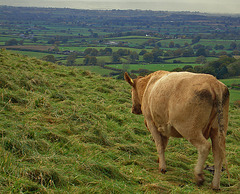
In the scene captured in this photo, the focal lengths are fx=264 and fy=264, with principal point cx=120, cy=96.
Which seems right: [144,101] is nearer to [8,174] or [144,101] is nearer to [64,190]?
[64,190]

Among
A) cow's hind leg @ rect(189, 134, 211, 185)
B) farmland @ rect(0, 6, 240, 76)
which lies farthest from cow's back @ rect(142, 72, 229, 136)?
farmland @ rect(0, 6, 240, 76)

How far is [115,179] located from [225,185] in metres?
2.59

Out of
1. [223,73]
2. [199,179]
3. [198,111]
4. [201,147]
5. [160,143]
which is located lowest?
[223,73]

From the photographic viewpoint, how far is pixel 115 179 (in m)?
5.05

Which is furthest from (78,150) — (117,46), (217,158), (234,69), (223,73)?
(117,46)

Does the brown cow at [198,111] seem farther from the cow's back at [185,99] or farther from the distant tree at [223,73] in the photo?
the distant tree at [223,73]

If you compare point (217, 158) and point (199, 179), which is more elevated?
point (217, 158)

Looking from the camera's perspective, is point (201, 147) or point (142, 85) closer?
point (201, 147)

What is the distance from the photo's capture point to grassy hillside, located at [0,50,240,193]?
4.35 meters

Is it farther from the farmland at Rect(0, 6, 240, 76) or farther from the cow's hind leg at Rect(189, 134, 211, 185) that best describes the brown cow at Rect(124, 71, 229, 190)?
the farmland at Rect(0, 6, 240, 76)

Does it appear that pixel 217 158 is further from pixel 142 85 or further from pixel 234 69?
pixel 234 69

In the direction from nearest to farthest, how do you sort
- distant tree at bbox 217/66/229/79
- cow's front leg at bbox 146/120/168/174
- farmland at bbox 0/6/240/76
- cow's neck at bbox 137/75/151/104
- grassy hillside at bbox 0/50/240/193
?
grassy hillside at bbox 0/50/240/193 → cow's front leg at bbox 146/120/168/174 → cow's neck at bbox 137/75/151/104 → distant tree at bbox 217/66/229/79 → farmland at bbox 0/6/240/76

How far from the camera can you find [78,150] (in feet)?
19.9

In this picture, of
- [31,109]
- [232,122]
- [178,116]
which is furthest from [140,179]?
[232,122]
